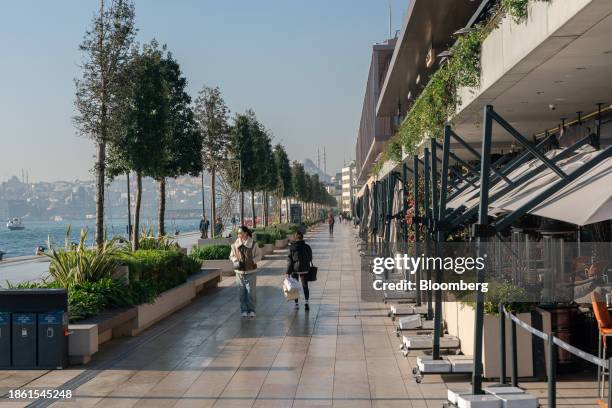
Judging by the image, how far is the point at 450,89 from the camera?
616 inches

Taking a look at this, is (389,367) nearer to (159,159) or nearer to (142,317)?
(142,317)

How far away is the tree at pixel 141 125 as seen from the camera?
60.9 ft

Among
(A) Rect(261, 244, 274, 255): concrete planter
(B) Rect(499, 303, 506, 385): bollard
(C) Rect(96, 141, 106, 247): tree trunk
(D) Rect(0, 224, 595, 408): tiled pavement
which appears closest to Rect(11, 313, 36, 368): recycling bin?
(D) Rect(0, 224, 595, 408): tiled pavement

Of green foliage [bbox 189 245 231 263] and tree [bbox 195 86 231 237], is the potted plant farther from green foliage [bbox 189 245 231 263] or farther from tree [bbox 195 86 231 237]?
tree [bbox 195 86 231 237]

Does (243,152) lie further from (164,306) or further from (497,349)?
(497,349)

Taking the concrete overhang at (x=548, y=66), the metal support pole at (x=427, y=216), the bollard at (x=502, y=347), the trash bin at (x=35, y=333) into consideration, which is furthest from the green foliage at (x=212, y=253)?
the bollard at (x=502, y=347)

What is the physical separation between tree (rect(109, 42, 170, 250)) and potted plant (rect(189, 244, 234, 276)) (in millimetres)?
4499

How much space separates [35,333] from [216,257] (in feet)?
46.1

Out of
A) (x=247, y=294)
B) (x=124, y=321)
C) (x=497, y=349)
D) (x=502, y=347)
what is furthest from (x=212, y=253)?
(x=502, y=347)

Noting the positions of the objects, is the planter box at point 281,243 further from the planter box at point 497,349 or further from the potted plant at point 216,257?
the planter box at point 497,349

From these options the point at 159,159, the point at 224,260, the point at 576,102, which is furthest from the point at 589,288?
the point at 224,260

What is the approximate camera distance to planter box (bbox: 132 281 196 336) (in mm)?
13055

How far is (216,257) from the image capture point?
24125mm

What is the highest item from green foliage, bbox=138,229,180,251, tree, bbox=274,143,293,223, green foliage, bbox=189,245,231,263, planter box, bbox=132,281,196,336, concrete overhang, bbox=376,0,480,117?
concrete overhang, bbox=376,0,480,117
